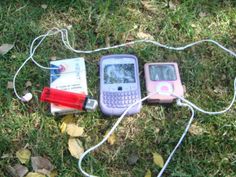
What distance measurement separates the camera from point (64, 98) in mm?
1893

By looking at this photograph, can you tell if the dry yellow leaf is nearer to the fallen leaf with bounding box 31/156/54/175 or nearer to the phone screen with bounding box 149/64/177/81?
the phone screen with bounding box 149/64/177/81

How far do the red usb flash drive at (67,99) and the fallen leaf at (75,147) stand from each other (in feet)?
0.52

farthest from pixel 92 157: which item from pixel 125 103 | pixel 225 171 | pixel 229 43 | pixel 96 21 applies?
pixel 229 43

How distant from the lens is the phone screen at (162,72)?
6.47 feet

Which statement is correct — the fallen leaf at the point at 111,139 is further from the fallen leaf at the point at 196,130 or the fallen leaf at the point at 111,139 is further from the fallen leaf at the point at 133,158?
the fallen leaf at the point at 196,130

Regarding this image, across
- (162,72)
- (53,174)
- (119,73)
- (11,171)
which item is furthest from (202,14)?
(11,171)

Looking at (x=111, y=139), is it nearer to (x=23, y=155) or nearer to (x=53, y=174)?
(x=53, y=174)

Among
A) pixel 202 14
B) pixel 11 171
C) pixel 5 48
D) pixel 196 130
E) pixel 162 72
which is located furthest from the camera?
pixel 202 14

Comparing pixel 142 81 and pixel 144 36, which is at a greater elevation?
pixel 144 36

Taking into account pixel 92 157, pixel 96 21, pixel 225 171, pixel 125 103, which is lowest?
pixel 225 171

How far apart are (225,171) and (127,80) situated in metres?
0.64

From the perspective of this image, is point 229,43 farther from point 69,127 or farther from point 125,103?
point 69,127

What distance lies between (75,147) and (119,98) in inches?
12.4

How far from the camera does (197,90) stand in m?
2.01
